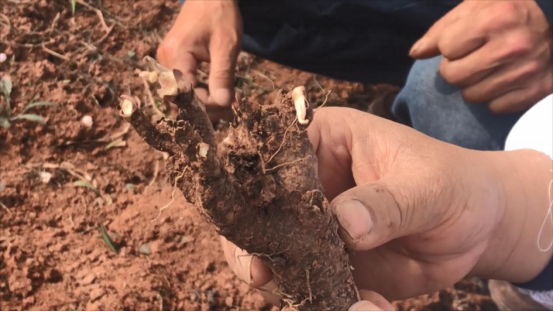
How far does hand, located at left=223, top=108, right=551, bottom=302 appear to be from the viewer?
892mm

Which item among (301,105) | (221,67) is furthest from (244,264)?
(221,67)

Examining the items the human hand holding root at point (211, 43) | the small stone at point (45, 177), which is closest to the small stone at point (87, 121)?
the small stone at point (45, 177)

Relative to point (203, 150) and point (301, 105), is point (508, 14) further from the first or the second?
point (203, 150)

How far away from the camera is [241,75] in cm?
211

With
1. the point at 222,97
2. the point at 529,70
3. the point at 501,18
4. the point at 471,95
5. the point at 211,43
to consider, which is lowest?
the point at 222,97

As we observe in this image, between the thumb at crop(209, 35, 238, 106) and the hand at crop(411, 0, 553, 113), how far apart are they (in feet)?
1.85

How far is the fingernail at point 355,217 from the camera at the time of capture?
834 mm

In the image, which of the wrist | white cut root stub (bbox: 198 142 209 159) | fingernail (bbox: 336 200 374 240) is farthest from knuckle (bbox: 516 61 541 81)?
white cut root stub (bbox: 198 142 209 159)

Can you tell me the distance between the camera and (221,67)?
4.99 ft

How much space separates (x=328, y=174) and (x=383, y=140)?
18cm

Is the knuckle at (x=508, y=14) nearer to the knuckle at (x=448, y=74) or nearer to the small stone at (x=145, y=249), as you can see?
the knuckle at (x=448, y=74)

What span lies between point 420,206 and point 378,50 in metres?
1.03

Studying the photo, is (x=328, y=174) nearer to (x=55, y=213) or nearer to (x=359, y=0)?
(x=359, y=0)

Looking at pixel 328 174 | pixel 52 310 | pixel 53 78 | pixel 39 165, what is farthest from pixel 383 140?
pixel 53 78
